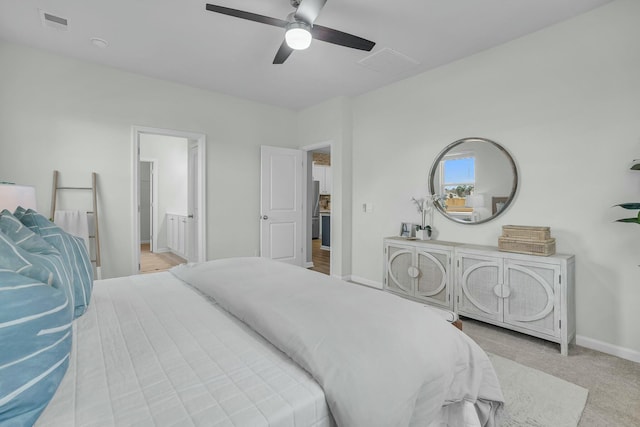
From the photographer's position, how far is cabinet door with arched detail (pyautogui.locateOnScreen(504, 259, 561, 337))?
2.31 m

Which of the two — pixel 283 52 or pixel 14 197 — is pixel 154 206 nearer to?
pixel 14 197

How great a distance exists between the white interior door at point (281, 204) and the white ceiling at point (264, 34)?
1.29 meters

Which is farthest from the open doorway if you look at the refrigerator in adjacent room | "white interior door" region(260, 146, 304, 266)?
"white interior door" region(260, 146, 304, 266)

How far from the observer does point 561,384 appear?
190 cm

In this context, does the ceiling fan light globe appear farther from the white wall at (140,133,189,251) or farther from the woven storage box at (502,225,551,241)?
the white wall at (140,133,189,251)

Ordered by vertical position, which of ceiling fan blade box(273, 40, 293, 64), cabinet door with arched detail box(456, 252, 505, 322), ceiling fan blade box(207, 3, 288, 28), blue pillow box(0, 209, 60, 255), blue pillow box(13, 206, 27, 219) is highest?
ceiling fan blade box(273, 40, 293, 64)

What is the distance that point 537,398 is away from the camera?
Result: 1754 mm

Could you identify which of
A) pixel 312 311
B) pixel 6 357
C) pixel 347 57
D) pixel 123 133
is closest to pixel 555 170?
pixel 347 57

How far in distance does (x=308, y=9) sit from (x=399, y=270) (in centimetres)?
261

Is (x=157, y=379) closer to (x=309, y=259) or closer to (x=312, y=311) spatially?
(x=312, y=311)

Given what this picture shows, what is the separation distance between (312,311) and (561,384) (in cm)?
180

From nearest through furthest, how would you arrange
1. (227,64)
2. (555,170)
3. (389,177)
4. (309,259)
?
(555,170) → (227,64) → (389,177) → (309,259)

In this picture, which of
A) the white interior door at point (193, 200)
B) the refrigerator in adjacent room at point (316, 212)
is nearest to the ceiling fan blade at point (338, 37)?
the white interior door at point (193, 200)

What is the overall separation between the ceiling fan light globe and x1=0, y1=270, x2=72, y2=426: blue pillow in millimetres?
2022
